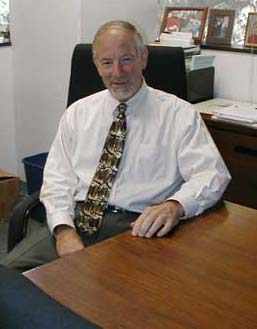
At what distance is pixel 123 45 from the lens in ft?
5.52

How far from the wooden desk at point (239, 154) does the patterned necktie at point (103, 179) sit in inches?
28.8

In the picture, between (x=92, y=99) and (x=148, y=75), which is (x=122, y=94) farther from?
(x=148, y=75)

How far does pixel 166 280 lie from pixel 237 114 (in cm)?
142

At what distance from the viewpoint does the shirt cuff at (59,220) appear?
5.35 ft

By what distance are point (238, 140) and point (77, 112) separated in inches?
32.6

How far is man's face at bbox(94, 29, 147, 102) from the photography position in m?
1.68

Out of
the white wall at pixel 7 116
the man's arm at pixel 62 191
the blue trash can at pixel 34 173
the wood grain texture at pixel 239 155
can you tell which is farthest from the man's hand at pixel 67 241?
the white wall at pixel 7 116

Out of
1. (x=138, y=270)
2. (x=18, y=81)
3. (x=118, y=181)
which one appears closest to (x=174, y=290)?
(x=138, y=270)

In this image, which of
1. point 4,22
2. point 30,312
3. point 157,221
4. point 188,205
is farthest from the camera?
point 4,22

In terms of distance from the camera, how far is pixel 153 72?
6.54 feet

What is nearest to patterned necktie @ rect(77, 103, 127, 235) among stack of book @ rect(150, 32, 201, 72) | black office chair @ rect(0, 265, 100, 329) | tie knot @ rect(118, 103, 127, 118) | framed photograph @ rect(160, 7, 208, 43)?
tie knot @ rect(118, 103, 127, 118)

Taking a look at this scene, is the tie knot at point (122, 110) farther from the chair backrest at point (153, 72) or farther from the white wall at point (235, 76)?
the white wall at point (235, 76)

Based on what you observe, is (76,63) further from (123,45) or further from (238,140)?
(238,140)

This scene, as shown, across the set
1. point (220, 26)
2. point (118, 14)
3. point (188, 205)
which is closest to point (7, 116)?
point (118, 14)
